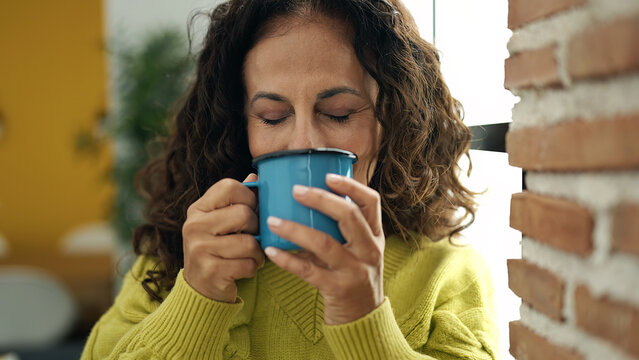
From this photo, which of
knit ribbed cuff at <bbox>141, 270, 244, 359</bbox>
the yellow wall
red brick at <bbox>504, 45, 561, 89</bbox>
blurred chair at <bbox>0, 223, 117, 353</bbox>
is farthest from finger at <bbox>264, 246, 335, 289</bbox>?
the yellow wall

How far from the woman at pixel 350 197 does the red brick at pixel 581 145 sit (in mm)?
233

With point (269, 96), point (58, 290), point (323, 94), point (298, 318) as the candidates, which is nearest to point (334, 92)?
point (323, 94)

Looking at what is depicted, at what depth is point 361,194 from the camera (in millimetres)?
824

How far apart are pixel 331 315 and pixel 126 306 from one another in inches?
24.0

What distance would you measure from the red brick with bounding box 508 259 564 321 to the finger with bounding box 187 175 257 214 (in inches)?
16.9

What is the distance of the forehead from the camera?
1139 millimetres

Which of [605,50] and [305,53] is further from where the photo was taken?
[305,53]

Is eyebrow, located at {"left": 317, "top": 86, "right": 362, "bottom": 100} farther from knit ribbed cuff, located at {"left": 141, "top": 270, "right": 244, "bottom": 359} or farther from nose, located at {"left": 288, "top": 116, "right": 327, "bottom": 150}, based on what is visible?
knit ribbed cuff, located at {"left": 141, "top": 270, "right": 244, "bottom": 359}

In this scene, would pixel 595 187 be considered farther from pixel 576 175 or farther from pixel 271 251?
pixel 271 251

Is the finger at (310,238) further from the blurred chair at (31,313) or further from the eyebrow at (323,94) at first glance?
the blurred chair at (31,313)

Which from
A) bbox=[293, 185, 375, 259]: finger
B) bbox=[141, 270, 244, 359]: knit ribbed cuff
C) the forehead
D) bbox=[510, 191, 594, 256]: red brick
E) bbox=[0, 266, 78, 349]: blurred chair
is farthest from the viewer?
bbox=[0, 266, 78, 349]: blurred chair

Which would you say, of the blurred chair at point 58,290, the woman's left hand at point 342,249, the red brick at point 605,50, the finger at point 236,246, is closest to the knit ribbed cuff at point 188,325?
the finger at point 236,246

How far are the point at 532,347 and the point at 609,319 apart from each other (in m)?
0.22

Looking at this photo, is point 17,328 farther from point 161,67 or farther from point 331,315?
point 331,315
